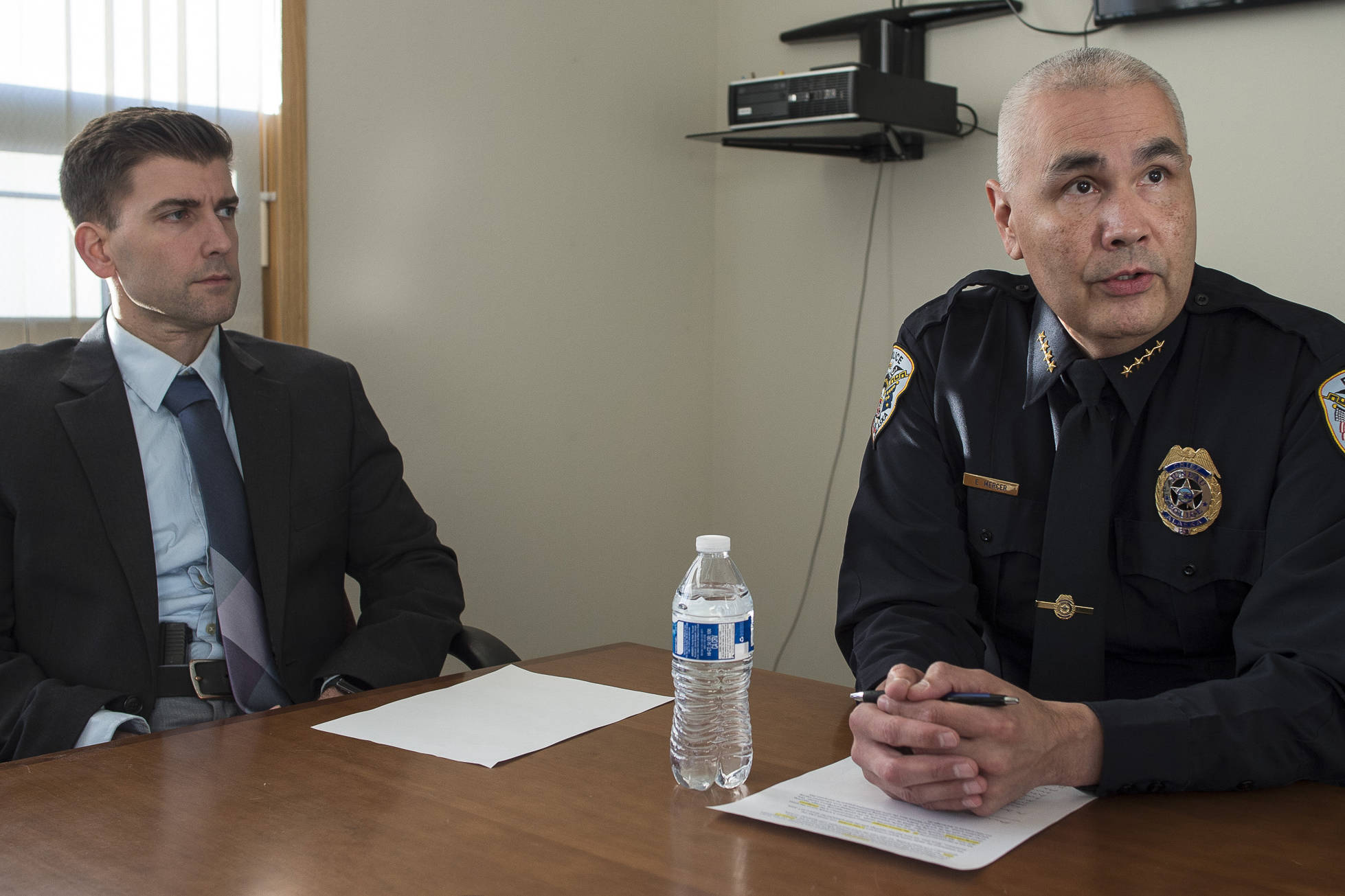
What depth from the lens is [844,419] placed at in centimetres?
347

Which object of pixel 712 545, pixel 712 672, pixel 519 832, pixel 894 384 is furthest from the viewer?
pixel 894 384

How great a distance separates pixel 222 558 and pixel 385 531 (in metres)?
0.33

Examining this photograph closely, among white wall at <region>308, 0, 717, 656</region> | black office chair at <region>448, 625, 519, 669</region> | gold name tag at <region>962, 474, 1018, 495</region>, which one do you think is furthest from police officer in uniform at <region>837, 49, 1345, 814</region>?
white wall at <region>308, 0, 717, 656</region>

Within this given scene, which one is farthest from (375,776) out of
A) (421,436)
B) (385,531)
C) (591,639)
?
(591,639)

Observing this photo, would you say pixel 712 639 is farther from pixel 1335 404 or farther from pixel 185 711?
pixel 185 711

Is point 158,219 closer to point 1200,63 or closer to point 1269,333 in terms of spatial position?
point 1269,333

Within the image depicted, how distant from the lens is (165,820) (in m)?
1.15

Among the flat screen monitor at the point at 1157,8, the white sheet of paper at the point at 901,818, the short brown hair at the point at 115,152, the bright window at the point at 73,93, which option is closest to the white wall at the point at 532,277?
the bright window at the point at 73,93

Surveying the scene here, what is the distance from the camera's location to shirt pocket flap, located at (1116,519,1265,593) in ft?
5.00

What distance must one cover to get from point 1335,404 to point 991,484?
0.45m

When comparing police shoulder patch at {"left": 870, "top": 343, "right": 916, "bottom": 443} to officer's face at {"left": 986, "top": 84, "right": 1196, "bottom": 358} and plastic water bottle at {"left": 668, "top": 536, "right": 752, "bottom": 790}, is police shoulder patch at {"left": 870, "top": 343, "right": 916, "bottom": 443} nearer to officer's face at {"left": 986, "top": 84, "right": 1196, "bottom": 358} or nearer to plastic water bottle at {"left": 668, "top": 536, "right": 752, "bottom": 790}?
officer's face at {"left": 986, "top": 84, "right": 1196, "bottom": 358}

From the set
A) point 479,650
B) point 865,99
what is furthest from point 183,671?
point 865,99

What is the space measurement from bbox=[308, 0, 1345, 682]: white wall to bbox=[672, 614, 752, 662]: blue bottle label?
73.6 inches

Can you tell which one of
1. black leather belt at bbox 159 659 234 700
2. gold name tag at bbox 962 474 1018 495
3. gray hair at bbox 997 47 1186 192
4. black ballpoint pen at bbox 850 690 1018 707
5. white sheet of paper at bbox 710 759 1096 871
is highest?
gray hair at bbox 997 47 1186 192
